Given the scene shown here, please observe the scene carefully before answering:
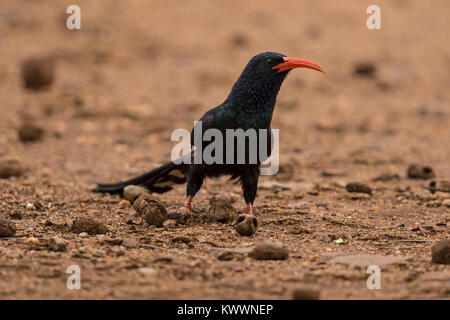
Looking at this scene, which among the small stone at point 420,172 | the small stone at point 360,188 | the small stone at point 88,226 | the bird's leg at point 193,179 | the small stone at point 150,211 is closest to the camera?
the small stone at point 88,226

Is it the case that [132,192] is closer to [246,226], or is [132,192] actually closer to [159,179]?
[159,179]

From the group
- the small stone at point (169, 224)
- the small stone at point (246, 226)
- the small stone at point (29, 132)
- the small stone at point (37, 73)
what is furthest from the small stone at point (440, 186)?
the small stone at point (37, 73)

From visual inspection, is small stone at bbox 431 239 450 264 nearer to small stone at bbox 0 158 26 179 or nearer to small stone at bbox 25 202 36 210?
small stone at bbox 25 202 36 210

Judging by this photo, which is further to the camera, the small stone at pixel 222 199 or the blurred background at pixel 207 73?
the blurred background at pixel 207 73

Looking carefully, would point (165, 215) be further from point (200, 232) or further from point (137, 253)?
point (137, 253)

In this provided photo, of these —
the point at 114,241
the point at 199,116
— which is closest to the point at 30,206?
the point at 114,241

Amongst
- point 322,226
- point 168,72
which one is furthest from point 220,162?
point 168,72
